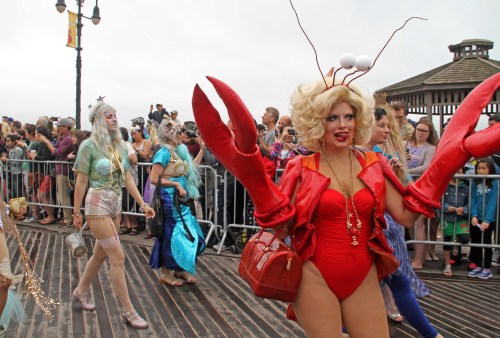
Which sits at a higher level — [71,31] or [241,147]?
[71,31]

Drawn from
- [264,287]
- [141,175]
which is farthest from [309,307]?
[141,175]

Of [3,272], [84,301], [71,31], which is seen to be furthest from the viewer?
[71,31]

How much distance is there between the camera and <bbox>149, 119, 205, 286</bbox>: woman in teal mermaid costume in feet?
18.2

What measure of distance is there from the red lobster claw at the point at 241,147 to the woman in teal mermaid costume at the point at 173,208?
11.1 feet

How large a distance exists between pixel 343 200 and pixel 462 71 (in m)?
12.0

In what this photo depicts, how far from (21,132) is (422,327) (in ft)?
37.2

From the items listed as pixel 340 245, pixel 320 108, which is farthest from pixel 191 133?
pixel 340 245

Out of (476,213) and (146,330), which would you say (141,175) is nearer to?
(146,330)

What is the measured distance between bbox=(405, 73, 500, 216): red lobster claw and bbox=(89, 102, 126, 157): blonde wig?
296cm

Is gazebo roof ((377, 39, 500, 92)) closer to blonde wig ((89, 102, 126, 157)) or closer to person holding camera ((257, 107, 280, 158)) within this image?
person holding camera ((257, 107, 280, 158))

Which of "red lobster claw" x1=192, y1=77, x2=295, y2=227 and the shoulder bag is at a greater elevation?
"red lobster claw" x1=192, y1=77, x2=295, y2=227

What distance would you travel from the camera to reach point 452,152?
239 cm

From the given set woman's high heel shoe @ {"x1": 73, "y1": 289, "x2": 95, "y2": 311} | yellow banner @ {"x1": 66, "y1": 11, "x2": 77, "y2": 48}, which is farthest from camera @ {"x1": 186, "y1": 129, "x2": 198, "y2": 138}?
yellow banner @ {"x1": 66, "y1": 11, "x2": 77, "y2": 48}

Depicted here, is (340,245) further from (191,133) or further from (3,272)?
(191,133)
